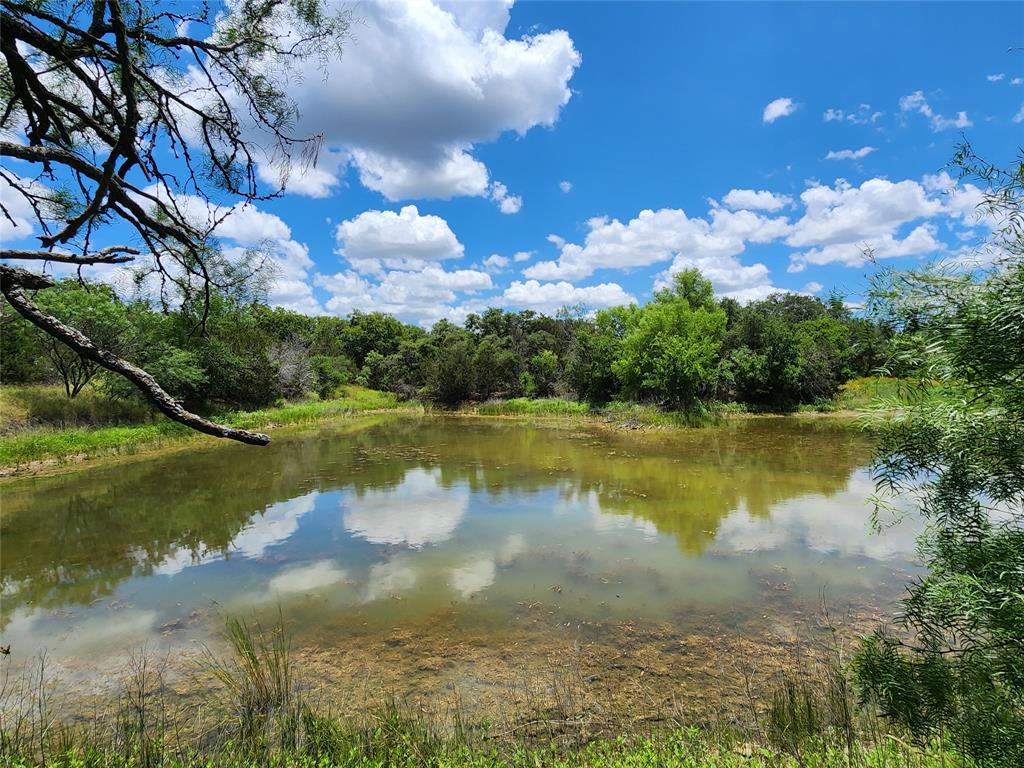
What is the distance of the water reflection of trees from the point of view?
27.3 feet

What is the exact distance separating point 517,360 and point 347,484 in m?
23.7

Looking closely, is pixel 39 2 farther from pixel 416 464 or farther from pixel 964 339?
pixel 416 464

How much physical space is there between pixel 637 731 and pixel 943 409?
3.13 metres

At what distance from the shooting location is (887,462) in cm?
348

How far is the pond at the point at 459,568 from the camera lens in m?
5.19

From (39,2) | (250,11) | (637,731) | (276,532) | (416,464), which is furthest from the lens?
(416,464)

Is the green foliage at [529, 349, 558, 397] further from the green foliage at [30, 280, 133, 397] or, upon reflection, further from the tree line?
the green foliage at [30, 280, 133, 397]

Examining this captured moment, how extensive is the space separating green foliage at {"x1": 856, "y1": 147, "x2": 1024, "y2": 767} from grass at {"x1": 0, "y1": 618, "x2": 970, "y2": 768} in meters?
0.32

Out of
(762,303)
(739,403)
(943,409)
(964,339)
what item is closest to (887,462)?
(943,409)

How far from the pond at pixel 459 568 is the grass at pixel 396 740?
2.49 ft

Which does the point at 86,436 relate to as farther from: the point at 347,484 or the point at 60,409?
the point at 347,484

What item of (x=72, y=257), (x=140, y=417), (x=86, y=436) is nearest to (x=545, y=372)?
(x=140, y=417)

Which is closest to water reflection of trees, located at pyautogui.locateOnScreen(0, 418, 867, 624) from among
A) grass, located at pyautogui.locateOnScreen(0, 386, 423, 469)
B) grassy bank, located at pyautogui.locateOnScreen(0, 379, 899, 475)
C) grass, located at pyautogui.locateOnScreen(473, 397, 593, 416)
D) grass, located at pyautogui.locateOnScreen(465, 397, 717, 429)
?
grass, located at pyautogui.locateOnScreen(0, 386, 423, 469)

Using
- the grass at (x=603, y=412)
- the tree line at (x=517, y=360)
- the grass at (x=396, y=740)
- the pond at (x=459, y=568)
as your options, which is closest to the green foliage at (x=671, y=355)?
the tree line at (x=517, y=360)
